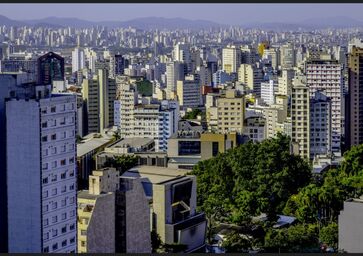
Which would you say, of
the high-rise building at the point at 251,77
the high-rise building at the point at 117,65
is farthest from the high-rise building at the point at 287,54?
the high-rise building at the point at 117,65

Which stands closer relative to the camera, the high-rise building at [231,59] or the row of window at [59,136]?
the row of window at [59,136]

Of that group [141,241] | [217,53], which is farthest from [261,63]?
[141,241]

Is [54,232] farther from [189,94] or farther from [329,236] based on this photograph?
[189,94]

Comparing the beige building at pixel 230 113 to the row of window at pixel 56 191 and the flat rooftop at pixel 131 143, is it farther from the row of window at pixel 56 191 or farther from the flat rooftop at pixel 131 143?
the row of window at pixel 56 191

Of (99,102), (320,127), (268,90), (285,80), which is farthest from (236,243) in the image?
(268,90)

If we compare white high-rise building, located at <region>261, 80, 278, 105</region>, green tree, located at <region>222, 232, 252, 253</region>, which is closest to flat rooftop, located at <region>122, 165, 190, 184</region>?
green tree, located at <region>222, 232, 252, 253</region>

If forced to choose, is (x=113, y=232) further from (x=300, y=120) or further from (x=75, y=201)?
(x=300, y=120)
